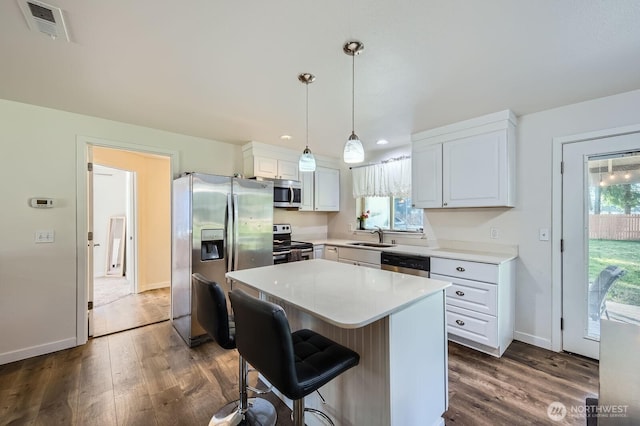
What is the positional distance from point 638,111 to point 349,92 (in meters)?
2.38

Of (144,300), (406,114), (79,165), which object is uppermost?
(406,114)

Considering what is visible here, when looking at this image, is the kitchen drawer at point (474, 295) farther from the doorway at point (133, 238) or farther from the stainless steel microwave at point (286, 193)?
the doorway at point (133, 238)

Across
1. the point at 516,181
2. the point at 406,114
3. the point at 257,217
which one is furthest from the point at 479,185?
the point at 257,217

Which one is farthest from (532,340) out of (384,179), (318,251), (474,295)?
(318,251)

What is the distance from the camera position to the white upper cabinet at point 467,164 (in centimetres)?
273

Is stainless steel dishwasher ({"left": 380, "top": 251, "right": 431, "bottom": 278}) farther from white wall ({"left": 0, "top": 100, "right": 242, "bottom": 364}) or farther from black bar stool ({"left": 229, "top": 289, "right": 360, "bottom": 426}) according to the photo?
white wall ({"left": 0, "top": 100, "right": 242, "bottom": 364})

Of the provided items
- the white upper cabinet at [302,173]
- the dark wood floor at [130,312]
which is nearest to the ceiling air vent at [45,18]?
the white upper cabinet at [302,173]

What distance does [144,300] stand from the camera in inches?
168

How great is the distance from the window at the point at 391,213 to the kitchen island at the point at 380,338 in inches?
88.7

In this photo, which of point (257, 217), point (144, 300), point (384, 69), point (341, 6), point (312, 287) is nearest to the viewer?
point (341, 6)

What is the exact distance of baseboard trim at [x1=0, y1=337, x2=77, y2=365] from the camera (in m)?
2.46

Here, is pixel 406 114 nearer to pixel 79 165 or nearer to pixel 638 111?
pixel 638 111

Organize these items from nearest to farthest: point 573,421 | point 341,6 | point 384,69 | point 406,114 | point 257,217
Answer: point 341,6 → point 573,421 → point 384,69 → point 406,114 → point 257,217

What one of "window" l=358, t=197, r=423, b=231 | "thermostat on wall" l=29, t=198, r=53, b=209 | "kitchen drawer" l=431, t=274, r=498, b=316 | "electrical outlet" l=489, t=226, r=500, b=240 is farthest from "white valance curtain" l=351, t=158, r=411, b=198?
"thermostat on wall" l=29, t=198, r=53, b=209
